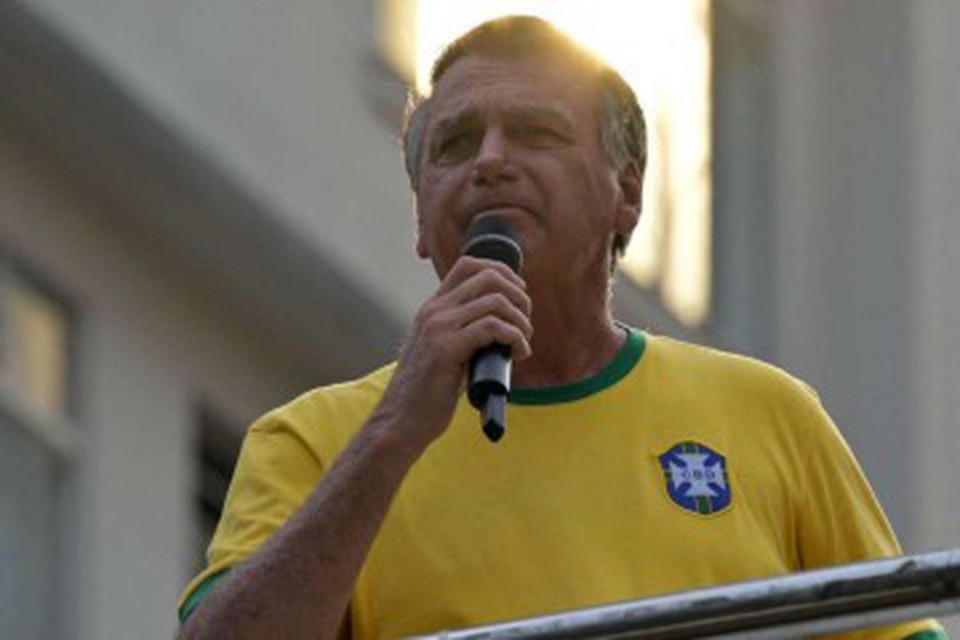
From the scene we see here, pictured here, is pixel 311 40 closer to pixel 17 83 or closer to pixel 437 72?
pixel 17 83

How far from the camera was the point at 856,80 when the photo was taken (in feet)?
56.7

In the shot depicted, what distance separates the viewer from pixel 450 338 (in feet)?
20.2

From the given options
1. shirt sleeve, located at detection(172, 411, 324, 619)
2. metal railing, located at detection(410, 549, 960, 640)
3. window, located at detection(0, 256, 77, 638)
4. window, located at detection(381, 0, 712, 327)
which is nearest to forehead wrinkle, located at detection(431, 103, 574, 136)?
shirt sleeve, located at detection(172, 411, 324, 619)

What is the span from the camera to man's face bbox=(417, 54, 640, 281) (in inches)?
259

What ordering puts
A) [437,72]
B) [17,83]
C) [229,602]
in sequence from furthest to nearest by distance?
[17,83] < [437,72] < [229,602]

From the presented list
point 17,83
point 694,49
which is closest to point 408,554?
point 17,83

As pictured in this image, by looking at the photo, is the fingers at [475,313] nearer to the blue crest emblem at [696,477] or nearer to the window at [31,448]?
the blue crest emblem at [696,477]

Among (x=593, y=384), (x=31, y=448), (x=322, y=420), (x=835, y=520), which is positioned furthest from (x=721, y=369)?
(x=31, y=448)

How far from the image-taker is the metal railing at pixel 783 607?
217 inches

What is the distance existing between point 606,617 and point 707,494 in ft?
3.13

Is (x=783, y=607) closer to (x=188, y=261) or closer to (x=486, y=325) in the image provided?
(x=486, y=325)

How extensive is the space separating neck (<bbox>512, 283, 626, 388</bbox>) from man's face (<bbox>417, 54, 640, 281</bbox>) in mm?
45

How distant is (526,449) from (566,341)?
0.71 ft

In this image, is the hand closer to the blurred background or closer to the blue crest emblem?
the blue crest emblem
